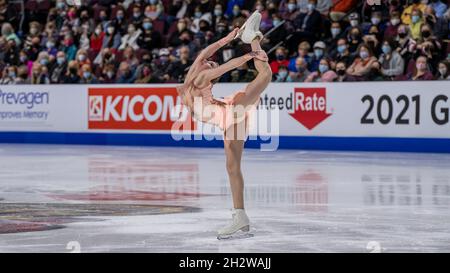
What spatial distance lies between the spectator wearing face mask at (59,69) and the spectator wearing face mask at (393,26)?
28.7ft

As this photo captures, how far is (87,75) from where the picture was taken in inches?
976

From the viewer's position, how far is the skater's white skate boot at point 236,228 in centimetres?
866

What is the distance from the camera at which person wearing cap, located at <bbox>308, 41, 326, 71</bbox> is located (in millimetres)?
21984

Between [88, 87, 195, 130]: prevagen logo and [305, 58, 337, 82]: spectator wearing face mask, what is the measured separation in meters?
3.13

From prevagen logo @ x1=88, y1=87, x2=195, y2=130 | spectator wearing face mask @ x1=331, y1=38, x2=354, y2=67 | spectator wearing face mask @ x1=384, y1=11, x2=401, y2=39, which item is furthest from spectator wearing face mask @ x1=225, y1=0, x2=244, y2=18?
spectator wearing face mask @ x1=384, y1=11, x2=401, y2=39

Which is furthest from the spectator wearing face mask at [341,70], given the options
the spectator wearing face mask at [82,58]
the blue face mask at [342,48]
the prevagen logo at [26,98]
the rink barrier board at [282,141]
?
the prevagen logo at [26,98]

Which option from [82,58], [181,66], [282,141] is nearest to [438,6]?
[282,141]

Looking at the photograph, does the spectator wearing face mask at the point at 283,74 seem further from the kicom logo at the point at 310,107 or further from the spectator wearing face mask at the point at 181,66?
the spectator wearing face mask at the point at 181,66

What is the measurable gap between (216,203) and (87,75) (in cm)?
1395

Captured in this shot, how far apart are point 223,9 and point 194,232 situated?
51.9 feet

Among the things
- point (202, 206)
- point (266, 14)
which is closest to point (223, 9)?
point (266, 14)

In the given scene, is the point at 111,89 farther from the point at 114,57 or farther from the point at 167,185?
the point at 167,185

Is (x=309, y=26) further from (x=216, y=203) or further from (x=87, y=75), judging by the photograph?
(x=216, y=203)

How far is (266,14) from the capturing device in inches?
925
